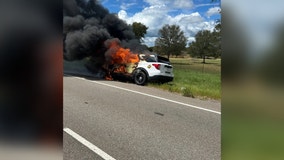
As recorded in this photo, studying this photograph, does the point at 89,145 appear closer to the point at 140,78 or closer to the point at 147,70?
the point at 140,78

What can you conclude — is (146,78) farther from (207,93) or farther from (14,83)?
(14,83)

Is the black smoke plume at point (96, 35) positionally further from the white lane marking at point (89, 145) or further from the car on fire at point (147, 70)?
the white lane marking at point (89, 145)

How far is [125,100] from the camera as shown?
774cm

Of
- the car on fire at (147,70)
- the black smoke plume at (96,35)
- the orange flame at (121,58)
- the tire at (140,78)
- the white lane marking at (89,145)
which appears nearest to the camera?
the white lane marking at (89,145)

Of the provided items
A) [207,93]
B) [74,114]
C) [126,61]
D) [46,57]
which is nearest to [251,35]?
[46,57]

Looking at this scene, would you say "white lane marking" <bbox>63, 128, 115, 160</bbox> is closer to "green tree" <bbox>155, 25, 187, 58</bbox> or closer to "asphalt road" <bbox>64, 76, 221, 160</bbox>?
"asphalt road" <bbox>64, 76, 221, 160</bbox>

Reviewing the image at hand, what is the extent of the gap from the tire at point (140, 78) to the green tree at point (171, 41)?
15059 mm

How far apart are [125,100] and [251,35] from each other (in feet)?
23.5

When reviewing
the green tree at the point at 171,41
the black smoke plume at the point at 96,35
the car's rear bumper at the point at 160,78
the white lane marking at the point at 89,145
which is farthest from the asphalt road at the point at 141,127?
the green tree at the point at 171,41

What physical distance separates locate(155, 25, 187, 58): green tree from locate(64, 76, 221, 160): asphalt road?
19951mm

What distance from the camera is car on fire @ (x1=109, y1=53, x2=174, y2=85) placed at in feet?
39.1

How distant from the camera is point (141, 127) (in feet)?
17.0

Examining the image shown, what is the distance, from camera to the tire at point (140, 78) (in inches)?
465

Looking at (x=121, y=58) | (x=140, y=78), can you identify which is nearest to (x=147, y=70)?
(x=140, y=78)
